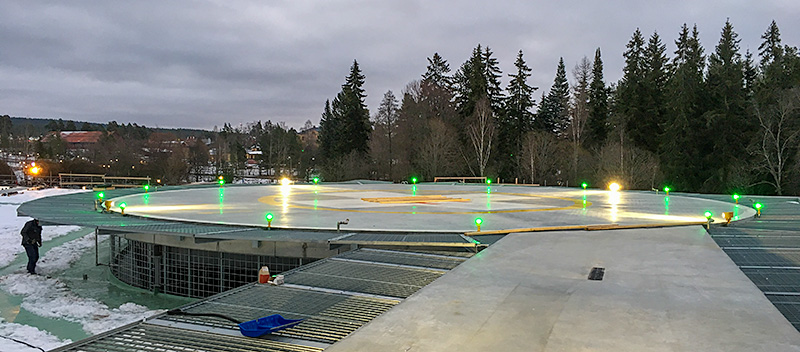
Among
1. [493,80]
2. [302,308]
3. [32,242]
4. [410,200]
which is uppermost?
[493,80]

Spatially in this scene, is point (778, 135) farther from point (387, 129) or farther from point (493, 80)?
point (387, 129)

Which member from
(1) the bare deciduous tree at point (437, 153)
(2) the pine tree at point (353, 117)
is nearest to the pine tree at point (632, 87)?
(1) the bare deciduous tree at point (437, 153)

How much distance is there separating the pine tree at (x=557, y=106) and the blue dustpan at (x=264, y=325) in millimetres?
62986

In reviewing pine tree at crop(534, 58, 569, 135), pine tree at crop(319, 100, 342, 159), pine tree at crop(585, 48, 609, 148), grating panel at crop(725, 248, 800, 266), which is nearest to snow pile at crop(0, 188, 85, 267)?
grating panel at crop(725, 248, 800, 266)

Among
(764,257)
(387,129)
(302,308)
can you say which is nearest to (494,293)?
(302,308)

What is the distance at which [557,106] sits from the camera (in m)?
72.9

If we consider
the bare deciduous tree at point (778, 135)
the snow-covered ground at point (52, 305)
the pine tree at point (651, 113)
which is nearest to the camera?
the snow-covered ground at point (52, 305)

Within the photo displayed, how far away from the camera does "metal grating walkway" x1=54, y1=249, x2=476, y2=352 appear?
4.54 metres

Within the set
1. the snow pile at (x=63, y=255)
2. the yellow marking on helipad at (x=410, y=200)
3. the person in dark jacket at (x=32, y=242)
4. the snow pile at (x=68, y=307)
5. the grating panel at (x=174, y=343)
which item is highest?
the yellow marking on helipad at (x=410, y=200)

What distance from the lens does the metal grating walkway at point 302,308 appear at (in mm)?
4535

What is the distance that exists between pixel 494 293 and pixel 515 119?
55.2 meters

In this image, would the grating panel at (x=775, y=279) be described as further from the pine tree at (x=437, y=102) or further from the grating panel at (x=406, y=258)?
the pine tree at (x=437, y=102)

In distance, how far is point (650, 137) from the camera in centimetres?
5212

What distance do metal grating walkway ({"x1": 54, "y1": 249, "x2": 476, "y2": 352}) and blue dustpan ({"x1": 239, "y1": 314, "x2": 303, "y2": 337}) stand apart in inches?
2.4
